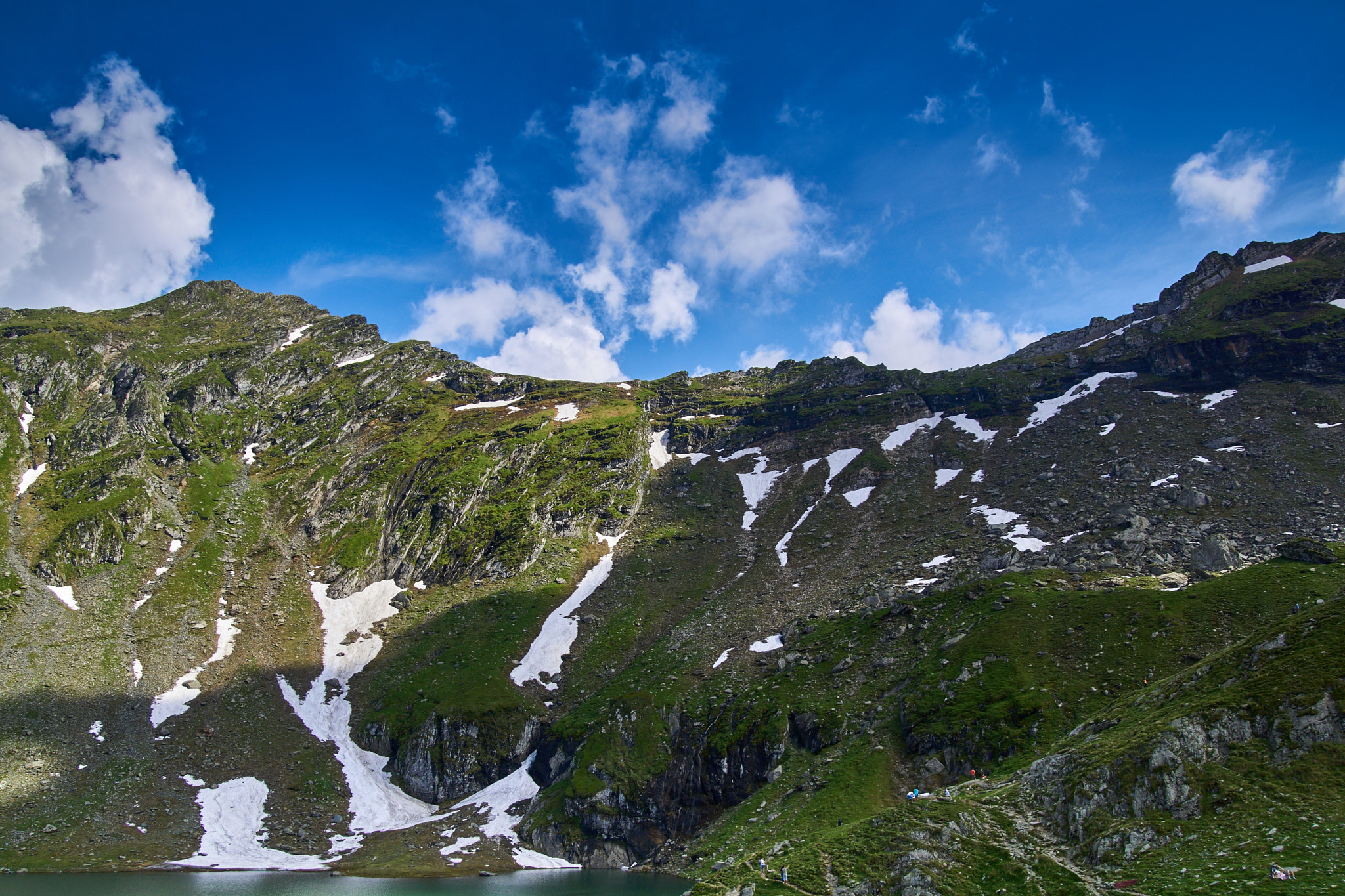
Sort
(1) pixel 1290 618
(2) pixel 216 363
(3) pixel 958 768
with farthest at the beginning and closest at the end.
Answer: (2) pixel 216 363
(3) pixel 958 768
(1) pixel 1290 618

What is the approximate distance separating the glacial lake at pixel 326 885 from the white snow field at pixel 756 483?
77920 mm

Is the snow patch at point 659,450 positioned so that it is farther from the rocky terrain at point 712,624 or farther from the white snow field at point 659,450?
the rocky terrain at point 712,624

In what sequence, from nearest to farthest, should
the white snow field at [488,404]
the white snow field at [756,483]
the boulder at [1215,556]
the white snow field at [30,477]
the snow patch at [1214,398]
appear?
the boulder at [1215,556], the white snow field at [30,477], the snow patch at [1214,398], the white snow field at [756,483], the white snow field at [488,404]

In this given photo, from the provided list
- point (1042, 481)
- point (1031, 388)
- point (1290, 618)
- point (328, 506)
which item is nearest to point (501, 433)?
point (328, 506)

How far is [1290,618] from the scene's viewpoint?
128ft

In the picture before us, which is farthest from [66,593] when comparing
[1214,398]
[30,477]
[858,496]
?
[1214,398]

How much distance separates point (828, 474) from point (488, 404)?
348 feet

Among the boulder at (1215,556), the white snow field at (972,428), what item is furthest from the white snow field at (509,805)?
the white snow field at (972,428)

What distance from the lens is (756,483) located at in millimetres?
149000

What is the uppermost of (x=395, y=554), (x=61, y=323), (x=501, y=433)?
(x=61, y=323)

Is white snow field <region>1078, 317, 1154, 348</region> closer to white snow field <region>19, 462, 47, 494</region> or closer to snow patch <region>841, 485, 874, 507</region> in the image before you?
snow patch <region>841, 485, 874, 507</region>

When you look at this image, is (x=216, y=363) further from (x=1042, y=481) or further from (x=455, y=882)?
(x=1042, y=481)

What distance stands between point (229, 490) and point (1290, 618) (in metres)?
165

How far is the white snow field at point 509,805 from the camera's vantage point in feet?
227
